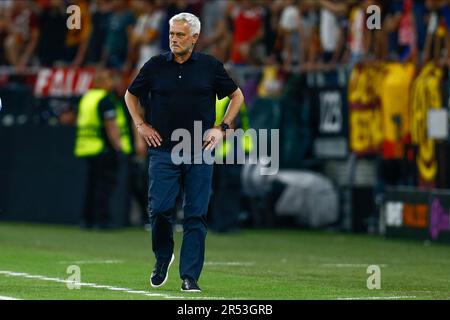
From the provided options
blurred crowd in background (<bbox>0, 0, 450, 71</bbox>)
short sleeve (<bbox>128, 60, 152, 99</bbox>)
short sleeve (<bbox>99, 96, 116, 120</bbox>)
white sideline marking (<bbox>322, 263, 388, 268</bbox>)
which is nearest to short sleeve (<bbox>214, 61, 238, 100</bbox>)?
short sleeve (<bbox>128, 60, 152, 99</bbox>)

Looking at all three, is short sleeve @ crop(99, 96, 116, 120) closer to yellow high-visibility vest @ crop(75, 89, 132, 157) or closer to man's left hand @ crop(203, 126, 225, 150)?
yellow high-visibility vest @ crop(75, 89, 132, 157)

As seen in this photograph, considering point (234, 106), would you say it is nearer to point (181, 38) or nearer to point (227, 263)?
point (181, 38)

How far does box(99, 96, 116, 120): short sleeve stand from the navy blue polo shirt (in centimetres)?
1085

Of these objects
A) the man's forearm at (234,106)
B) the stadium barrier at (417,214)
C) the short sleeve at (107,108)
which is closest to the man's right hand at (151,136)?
the man's forearm at (234,106)

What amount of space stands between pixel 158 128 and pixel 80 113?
452 inches

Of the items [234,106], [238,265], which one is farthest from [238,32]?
[234,106]

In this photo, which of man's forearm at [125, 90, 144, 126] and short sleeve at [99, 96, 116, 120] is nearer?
man's forearm at [125, 90, 144, 126]

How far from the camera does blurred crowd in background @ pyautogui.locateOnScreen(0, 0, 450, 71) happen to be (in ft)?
74.0

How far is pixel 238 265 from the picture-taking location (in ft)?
54.0

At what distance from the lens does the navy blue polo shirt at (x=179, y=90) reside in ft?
41.8

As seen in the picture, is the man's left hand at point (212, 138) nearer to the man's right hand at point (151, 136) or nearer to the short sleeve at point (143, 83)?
the man's right hand at point (151, 136)

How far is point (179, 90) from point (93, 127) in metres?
11.4

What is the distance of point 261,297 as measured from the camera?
40.2ft

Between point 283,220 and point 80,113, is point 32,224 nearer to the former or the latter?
point 80,113
